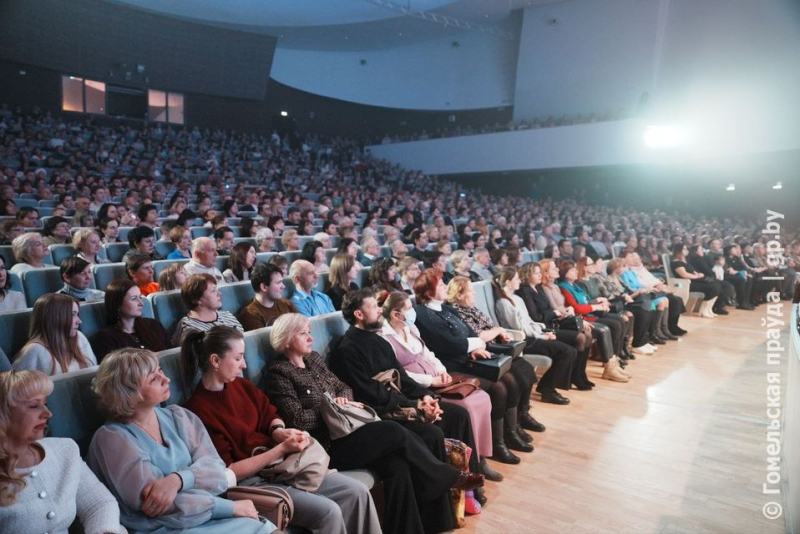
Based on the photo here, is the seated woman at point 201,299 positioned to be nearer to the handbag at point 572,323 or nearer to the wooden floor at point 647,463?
the wooden floor at point 647,463

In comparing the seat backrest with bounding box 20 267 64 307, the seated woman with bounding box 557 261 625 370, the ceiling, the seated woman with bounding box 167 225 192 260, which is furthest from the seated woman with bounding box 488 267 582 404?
→ the ceiling

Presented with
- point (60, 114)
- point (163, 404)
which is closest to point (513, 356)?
point (163, 404)

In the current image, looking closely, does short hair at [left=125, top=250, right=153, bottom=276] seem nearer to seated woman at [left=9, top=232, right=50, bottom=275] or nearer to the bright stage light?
seated woman at [left=9, top=232, right=50, bottom=275]

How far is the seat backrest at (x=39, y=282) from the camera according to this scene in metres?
2.83

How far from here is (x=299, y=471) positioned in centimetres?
166

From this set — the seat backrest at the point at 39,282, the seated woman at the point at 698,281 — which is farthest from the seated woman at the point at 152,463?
the seated woman at the point at 698,281

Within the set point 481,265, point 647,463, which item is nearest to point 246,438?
point 647,463

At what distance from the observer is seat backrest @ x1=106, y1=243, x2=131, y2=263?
4.04 meters

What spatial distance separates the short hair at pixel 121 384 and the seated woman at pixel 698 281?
6.25 metres

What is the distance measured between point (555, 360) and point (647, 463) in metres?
0.94

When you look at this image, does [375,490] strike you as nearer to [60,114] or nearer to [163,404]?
[163,404]

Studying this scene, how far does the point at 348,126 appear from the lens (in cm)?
1752

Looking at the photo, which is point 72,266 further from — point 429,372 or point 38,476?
point 429,372

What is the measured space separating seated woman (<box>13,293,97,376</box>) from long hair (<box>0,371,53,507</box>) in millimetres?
609
